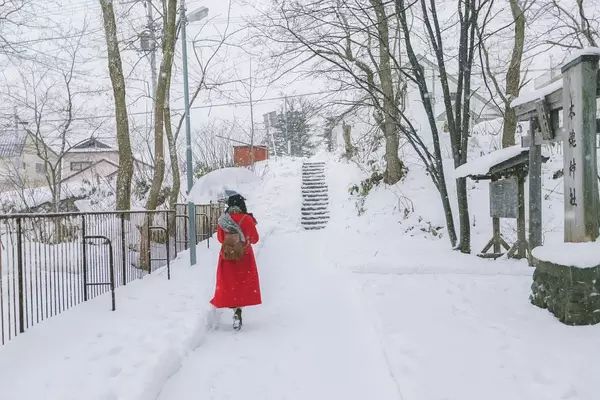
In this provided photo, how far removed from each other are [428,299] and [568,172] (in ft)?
8.67

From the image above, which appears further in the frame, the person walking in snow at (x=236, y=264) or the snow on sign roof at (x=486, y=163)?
the snow on sign roof at (x=486, y=163)

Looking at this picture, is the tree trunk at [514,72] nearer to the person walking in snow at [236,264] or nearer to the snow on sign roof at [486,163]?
the snow on sign roof at [486,163]

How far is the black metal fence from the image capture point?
15.9 ft

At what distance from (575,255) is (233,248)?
13.5 feet

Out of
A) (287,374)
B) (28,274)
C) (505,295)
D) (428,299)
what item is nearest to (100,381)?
(287,374)

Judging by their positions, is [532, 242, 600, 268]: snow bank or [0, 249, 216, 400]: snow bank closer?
[0, 249, 216, 400]: snow bank

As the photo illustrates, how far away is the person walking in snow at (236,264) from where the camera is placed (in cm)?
605

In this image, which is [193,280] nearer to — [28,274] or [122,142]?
[28,274]

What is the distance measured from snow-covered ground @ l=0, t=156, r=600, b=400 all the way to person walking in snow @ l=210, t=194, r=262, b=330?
37cm

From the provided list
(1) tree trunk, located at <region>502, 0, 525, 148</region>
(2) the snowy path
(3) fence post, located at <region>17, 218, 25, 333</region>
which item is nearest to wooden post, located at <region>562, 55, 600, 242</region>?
(2) the snowy path

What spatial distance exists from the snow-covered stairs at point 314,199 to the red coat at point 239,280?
12.8 metres

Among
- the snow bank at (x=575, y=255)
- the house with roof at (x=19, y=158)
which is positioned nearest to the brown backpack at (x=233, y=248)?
the snow bank at (x=575, y=255)

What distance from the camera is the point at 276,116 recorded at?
65.0m

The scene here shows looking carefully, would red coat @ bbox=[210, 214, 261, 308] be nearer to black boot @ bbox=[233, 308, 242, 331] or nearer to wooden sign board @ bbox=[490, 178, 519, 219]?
black boot @ bbox=[233, 308, 242, 331]
